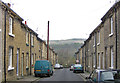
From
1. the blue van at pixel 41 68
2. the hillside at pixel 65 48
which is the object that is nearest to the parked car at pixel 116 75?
the blue van at pixel 41 68

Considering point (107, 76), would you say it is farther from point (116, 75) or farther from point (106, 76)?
point (116, 75)

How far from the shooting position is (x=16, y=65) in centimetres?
2097

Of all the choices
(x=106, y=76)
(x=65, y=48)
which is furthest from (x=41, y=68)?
(x=65, y=48)

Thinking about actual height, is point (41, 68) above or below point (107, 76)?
below

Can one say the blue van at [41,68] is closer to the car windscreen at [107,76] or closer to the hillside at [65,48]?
the car windscreen at [107,76]

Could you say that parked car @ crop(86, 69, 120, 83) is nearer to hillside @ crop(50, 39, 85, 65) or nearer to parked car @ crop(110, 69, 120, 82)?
parked car @ crop(110, 69, 120, 82)

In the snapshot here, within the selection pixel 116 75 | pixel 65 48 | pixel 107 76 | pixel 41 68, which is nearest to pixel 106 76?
pixel 107 76

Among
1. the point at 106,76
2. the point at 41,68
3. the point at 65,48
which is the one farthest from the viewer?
the point at 65,48

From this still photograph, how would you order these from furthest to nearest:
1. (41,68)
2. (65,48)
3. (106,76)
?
1. (65,48)
2. (41,68)
3. (106,76)

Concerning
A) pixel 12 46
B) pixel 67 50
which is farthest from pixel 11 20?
pixel 67 50

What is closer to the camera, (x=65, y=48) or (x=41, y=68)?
(x=41, y=68)

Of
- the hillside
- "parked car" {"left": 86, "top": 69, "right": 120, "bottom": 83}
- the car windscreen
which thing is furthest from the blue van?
the hillside

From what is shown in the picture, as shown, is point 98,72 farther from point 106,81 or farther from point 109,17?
point 109,17

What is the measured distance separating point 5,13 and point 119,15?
8.73m
